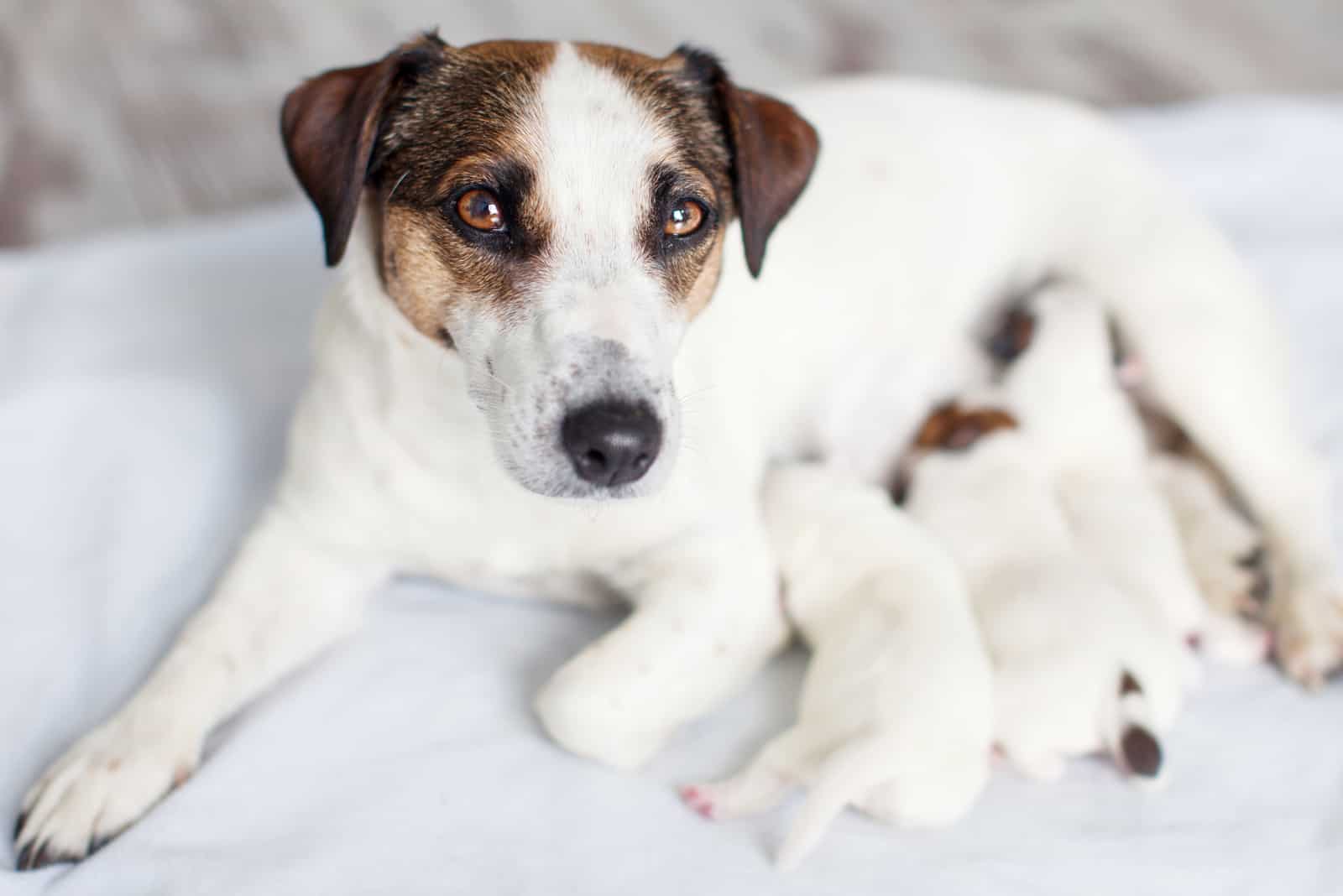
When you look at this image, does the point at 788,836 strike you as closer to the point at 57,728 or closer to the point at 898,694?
the point at 898,694

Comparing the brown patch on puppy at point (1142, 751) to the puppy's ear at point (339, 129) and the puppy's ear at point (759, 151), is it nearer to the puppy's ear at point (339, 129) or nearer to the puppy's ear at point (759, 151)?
the puppy's ear at point (759, 151)

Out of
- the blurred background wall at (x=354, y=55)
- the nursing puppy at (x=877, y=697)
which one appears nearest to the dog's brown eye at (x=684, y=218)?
the nursing puppy at (x=877, y=697)

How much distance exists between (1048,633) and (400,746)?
1227mm

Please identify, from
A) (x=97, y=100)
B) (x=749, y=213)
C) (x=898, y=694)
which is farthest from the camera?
(x=97, y=100)

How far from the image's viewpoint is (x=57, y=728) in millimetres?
2344

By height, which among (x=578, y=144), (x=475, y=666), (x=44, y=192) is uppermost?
(x=578, y=144)

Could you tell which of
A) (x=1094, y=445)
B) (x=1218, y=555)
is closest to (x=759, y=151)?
(x=1094, y=445)

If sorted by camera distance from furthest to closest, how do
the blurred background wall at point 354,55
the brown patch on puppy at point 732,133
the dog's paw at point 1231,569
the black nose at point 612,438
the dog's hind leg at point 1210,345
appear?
the blurred background wall at point 354,55 < the dog's hind leg at point 1210,345 < the dog's paw at point 1231,569 < the brown patch on puppy at point 732,133 < the black nose at point 612,438

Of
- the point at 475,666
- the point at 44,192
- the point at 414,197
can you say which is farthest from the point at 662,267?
the point at 44,192

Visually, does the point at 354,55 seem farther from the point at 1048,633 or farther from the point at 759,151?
the point at 1048,633

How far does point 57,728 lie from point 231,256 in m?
1.80

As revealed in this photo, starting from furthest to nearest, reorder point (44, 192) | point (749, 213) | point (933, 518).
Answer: point (44, 192)
point (933, 518)
point (749, 213)

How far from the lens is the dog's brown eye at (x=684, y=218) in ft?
6.91

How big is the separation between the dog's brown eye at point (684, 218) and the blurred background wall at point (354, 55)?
2.63 meters
